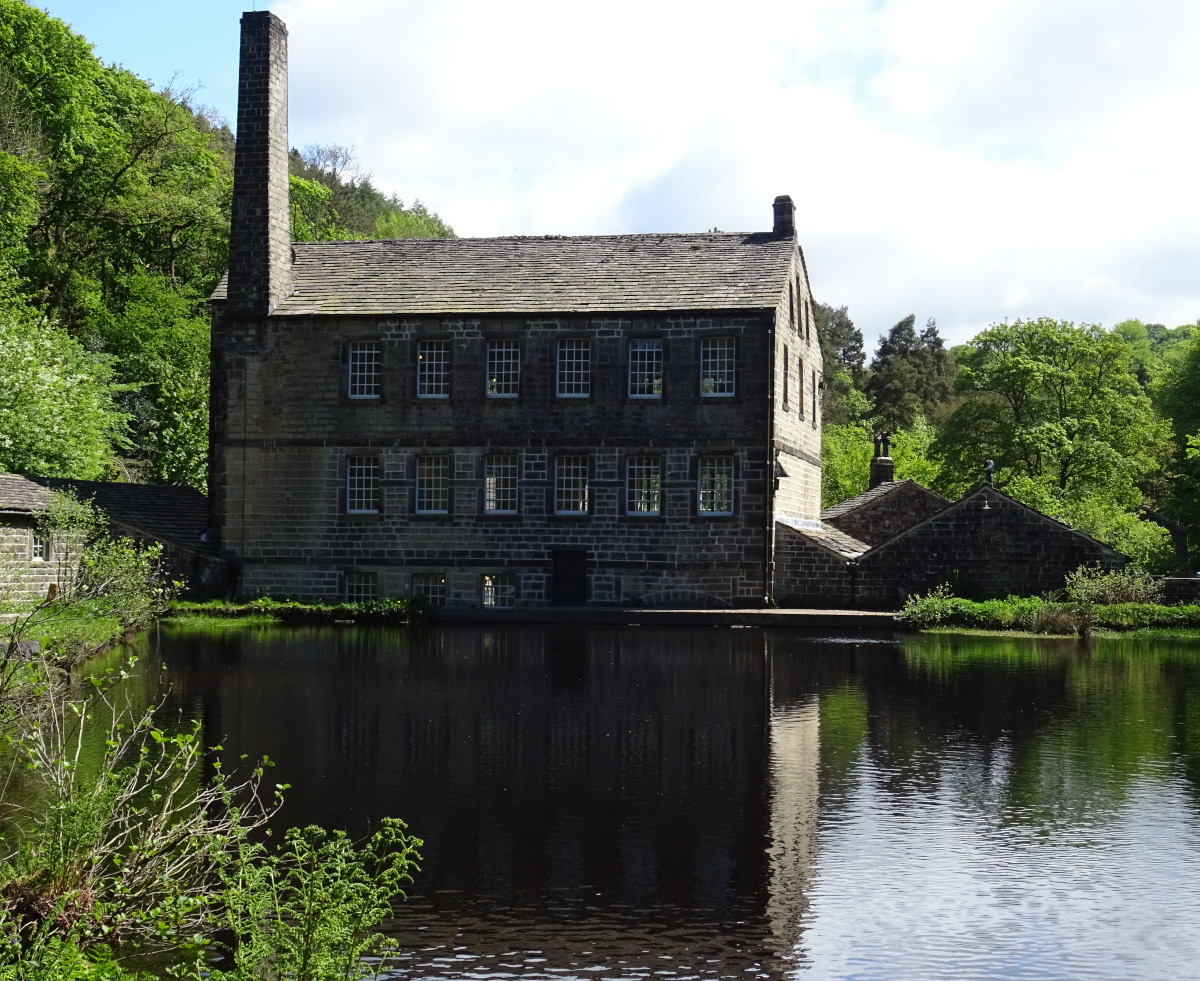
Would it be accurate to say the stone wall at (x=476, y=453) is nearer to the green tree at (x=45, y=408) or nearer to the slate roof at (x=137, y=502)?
the slate roof at (x=137, y=502)

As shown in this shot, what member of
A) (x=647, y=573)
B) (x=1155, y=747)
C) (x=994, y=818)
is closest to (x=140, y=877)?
(x=994, y=818)

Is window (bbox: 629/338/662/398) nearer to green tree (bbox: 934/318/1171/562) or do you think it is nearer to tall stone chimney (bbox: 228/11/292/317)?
tall stone chimney (bbox: 228/11/292/317)

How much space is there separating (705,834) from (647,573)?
86.3 ft

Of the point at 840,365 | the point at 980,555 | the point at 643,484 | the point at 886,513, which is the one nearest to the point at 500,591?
the point at 643,484

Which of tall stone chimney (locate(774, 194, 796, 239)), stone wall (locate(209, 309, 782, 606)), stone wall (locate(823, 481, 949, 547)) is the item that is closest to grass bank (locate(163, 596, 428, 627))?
stone wall (locate(209, 309, 782, 606))

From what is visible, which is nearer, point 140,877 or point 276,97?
point 140,877

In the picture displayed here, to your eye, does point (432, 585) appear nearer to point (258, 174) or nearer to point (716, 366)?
point (716, 366)

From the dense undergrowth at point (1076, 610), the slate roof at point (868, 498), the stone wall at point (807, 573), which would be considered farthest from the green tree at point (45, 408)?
the dense undergrowth at point (1076, 610)

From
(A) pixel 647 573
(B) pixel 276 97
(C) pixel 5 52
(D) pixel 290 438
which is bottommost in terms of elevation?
(A) pixel 647 573

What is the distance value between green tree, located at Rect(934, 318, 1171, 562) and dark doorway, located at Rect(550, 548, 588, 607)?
20.6 m

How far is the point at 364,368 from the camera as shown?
39.8m

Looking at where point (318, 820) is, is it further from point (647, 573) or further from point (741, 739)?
point (647, 573)

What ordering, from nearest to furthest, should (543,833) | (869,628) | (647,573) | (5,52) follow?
(543,833) → (869,628) → (647,573) → (5,52)

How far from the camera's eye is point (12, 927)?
800 cm
